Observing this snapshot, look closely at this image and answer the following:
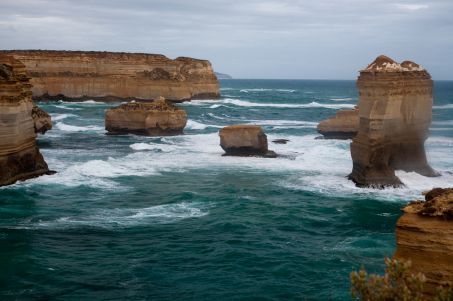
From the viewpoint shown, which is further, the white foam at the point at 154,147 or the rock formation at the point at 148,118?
the rock formation at the point at 148,118

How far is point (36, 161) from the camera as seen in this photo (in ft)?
85.4

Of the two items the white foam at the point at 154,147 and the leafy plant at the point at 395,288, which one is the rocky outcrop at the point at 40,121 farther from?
the leafy plant at the point at 395,288

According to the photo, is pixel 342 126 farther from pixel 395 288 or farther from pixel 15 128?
pixel 395 288

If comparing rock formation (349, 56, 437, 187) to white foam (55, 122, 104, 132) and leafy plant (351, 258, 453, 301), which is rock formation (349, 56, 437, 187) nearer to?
leafy plant (351, 258, 453, 301)

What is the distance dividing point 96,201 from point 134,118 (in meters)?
22.0

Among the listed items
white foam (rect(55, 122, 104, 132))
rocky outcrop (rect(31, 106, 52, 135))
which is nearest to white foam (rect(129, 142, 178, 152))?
rocky outcrop (rect(31, 106, 52, 135))

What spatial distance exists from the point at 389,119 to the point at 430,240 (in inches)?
645

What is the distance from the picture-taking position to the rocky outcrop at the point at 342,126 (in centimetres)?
3928

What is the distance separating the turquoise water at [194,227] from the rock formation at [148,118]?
9.20 m

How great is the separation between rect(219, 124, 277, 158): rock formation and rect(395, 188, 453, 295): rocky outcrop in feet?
74.1

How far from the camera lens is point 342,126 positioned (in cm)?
4000

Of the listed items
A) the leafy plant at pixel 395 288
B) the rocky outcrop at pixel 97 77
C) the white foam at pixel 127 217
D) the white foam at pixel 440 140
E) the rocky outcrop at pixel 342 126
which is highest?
the rocky outcrop at pixel 97 77

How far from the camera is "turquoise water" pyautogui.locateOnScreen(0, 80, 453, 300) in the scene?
1370cm

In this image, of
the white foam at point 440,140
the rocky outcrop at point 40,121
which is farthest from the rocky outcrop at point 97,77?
the white foam at point 440,140
